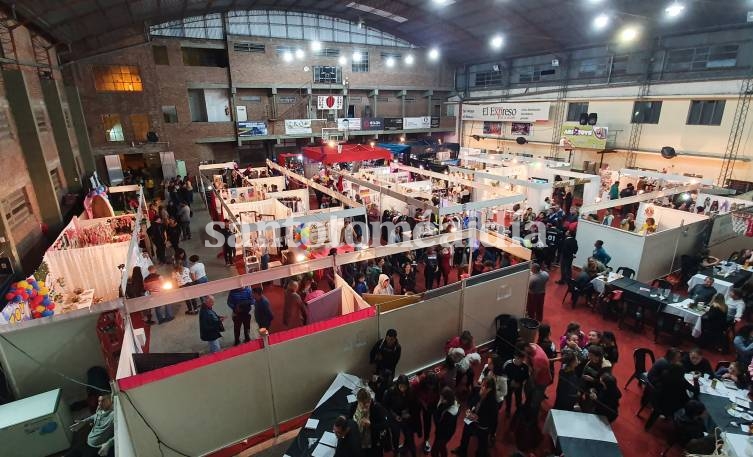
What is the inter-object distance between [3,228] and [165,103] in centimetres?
1316

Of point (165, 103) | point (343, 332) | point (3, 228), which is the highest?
point (165, 103)

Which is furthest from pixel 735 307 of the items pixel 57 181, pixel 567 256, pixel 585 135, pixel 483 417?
pixel 57 181

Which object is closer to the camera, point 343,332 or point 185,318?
point 343,332

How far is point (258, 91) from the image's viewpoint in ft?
67.5

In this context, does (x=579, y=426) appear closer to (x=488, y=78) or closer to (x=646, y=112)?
(x=646, y=112)

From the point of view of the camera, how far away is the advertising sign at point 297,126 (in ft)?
68.5

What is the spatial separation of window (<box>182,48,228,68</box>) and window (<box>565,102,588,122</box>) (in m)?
17.5

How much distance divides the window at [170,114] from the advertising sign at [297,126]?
5.34 metres

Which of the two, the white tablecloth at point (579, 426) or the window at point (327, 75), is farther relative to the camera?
the window at point (327, 75)

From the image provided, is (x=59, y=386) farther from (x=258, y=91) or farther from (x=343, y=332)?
(x=258, y=91)

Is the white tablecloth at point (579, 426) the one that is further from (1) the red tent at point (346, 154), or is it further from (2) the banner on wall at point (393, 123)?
(2) the banner on wall at point (393, 123)

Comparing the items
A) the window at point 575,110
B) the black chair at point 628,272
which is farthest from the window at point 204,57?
the black chair at point 628,272

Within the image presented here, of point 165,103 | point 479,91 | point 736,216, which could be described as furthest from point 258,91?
point 736,216

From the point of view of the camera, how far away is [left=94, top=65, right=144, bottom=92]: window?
53.9 feet
